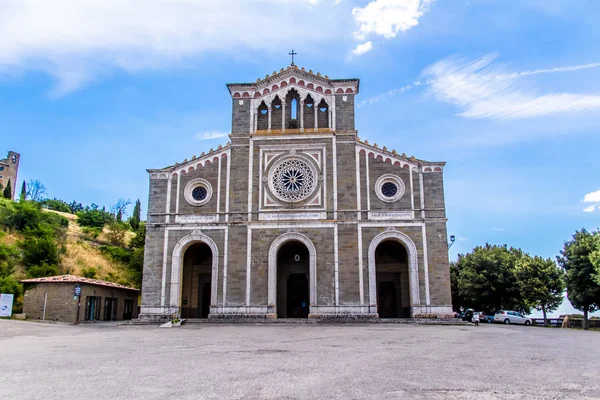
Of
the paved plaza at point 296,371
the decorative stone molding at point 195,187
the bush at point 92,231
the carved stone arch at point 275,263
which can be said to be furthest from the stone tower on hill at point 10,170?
the paved plaza at point 296,371

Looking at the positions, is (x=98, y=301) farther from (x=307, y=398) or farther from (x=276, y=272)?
(x=307, y=398)

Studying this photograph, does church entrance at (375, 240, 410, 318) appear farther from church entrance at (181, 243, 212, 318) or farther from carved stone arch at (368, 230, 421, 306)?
church entrance at (181, 243, 212, 318)

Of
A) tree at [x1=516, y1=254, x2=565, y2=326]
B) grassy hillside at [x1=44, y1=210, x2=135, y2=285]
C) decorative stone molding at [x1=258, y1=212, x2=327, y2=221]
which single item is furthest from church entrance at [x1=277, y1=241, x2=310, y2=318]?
grassy hillside at [x1=44, y1=210, x2=135, y2=285]

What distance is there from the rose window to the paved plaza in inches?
704

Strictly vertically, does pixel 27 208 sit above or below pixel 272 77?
below

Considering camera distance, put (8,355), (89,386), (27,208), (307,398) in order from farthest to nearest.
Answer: (27,208) < (8,355) < (89,386) < (307,398)

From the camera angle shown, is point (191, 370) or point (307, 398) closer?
point (307, 398)

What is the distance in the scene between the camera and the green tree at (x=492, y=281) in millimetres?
44031

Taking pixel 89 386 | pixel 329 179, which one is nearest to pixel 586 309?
pixel 329 179

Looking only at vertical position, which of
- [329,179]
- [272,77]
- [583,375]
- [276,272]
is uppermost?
[272,77]

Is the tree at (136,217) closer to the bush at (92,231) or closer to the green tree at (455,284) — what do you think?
the bush at (92,231)

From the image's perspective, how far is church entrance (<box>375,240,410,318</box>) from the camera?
110 feet

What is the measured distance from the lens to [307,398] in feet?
24.6

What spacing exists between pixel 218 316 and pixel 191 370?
69.9 feet
